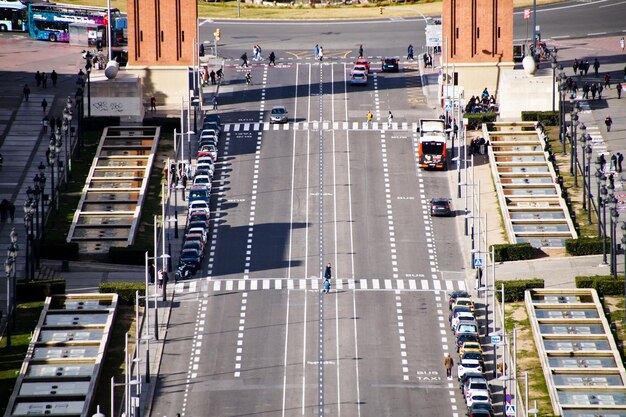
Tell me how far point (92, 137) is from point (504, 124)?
4010cm

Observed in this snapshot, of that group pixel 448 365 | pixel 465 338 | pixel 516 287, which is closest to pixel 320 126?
pixel 516 287

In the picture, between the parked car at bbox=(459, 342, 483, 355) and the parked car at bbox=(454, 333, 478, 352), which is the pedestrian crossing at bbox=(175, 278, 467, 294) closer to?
the parked car at bbox=(454, 333, 478, 352)

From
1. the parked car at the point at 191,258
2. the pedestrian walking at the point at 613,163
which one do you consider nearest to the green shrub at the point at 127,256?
the parked car at the point at 191,258

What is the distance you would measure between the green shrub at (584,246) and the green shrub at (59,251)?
4042 centimetres

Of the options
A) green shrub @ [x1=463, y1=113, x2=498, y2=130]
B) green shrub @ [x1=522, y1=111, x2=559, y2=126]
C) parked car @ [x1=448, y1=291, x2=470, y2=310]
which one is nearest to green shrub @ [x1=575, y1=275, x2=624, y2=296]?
parked car @ [x1=448, y1=291, x2=470, y2=310]

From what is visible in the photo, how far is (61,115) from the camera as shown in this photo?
7707 inches

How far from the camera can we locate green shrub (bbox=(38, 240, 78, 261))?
523ft

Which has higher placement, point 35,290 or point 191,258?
point 191,258

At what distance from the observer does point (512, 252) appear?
159 meters

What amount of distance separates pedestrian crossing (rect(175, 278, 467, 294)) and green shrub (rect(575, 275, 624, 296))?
9841 millimetres

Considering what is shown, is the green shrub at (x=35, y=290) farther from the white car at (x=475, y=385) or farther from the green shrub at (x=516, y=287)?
the white car at (x=475, y=385)

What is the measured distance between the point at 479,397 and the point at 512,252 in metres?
28.6

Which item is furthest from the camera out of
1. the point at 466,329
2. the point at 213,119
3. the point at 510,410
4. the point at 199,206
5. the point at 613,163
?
the point at 213,119

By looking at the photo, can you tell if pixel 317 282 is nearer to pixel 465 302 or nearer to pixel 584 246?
pixel 465 302
